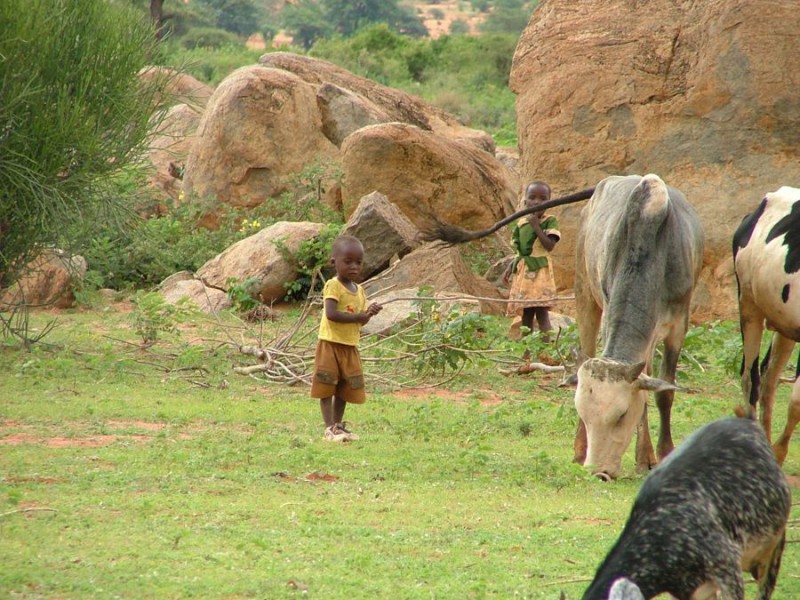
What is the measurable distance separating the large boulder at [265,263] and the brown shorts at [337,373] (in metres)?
6.35

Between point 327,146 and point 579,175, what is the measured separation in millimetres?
6169

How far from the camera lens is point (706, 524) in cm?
393

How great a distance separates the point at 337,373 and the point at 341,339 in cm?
24

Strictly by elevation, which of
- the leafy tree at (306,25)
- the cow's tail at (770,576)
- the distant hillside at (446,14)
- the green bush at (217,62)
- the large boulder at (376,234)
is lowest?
the distant hillside at (446,14)

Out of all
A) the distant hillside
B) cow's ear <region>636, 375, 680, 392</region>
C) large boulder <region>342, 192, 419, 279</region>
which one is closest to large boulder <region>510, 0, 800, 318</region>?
large boulder <region>342, 192, 419, 279</region>

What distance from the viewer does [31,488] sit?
6445 millimetres

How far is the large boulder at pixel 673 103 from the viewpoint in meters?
13.8

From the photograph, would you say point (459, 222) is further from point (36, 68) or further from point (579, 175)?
point (36, 68)

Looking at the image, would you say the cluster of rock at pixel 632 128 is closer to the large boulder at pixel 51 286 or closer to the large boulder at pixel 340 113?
the large boulder at pixel 51 286

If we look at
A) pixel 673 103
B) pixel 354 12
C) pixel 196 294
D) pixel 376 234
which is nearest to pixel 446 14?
pixel 354 12

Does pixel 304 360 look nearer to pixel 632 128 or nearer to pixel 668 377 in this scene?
pixel 668 377

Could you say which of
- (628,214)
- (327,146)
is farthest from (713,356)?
(327,146)

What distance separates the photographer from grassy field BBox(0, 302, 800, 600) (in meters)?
4.97

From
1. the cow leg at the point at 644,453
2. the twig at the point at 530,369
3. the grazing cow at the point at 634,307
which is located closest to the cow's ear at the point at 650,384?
the grazing cow at the point at 634,307
